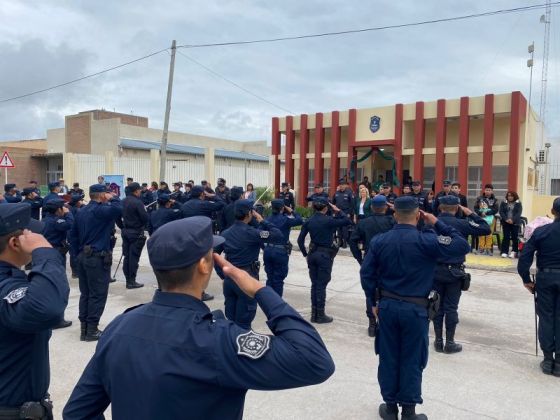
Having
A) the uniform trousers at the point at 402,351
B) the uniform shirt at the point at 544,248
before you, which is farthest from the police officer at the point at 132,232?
the uniform shirt at the point at 544,248

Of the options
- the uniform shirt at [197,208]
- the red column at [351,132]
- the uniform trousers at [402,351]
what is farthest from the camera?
the red column at [351,132]

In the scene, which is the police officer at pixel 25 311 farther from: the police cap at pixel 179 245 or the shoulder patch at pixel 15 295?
the police cap at pixel 179 245

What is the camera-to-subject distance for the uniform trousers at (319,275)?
6.61m

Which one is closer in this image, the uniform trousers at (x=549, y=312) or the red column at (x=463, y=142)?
the uniform trousers at (x=549, y=312)

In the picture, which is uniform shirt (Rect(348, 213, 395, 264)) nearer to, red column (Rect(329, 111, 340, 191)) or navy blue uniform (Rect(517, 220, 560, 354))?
navy blue uniform (Rect(517, 220, 560, 354))

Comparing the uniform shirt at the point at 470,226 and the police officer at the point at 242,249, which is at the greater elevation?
the uniform shirt at the point at 470,226

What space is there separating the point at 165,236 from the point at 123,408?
586 millimetres

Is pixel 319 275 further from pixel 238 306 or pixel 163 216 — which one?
pixel 163 216

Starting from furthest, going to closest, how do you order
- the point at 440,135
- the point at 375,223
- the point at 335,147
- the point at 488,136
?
the point at 335,147 → the point at 440,135 → the point at 488,136 → the point at 375,223

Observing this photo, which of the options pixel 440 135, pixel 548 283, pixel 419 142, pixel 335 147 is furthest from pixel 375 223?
pixel 335 147

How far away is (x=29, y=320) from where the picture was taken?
6.44 ft

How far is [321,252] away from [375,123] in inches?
503

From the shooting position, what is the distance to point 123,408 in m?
1.51

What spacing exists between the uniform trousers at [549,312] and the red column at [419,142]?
41.2 feet
